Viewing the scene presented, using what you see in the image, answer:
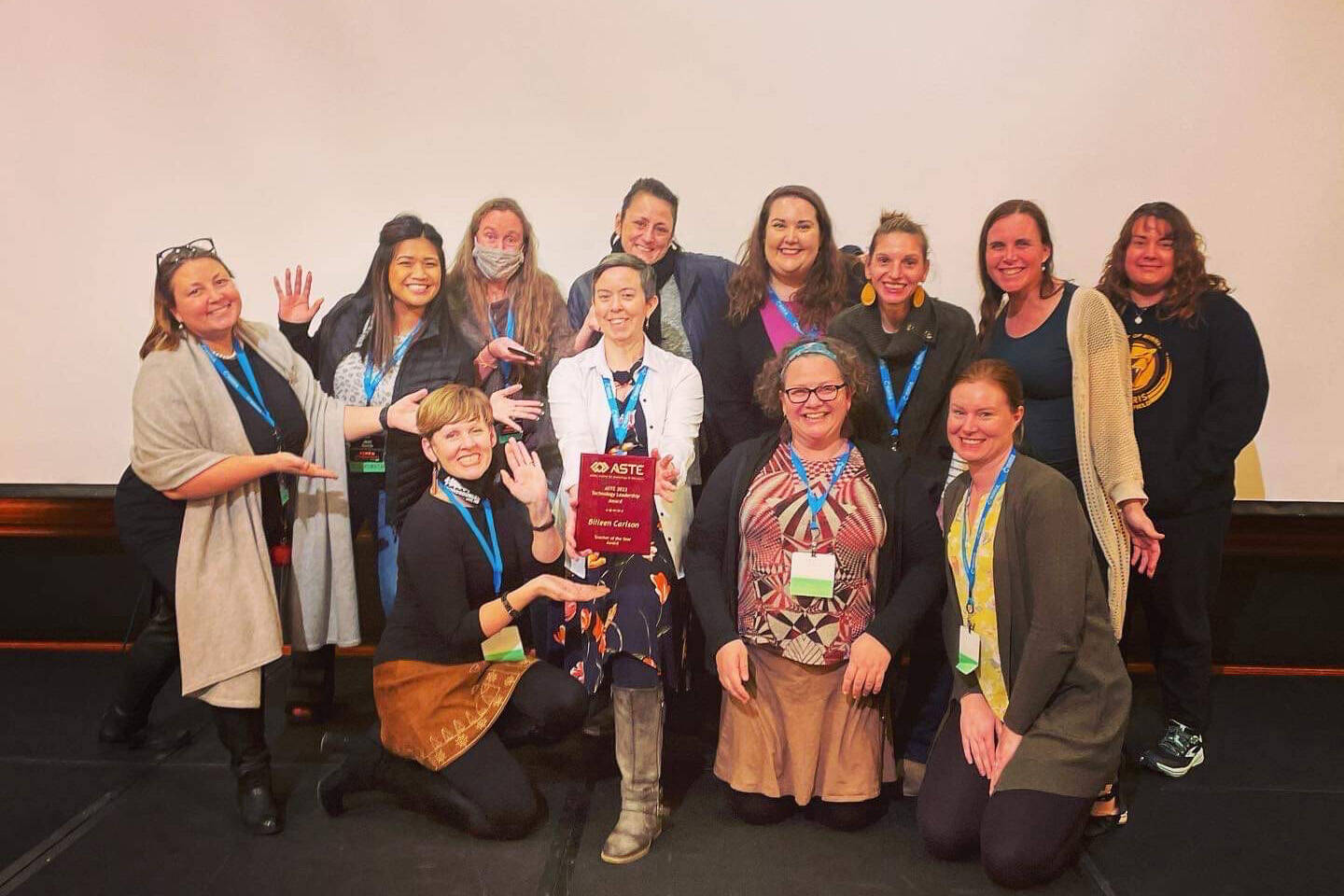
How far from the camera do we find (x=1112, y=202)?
3236 mm

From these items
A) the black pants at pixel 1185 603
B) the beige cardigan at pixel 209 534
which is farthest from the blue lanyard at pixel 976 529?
the beige cardigan at pixel 209 534

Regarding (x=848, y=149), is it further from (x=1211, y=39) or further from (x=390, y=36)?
(x=390, y=36)

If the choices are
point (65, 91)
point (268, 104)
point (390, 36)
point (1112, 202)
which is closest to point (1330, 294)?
point (1112, 202)

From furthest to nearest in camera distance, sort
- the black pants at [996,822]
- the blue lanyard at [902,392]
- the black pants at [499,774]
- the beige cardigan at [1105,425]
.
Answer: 1. the blue lanyard at [902,392]
2. the beige cardigan at [1105,425]
3. the black pants at [499,774]
4. the black pants at [996,822]

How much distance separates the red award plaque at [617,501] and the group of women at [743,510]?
0.21 ft

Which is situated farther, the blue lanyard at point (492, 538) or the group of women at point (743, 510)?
the blue lanyard at point (492, 538)

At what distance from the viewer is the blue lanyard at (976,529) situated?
95.6 inches

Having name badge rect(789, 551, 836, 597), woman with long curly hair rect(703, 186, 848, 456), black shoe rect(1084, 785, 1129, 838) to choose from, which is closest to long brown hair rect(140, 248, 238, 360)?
woman with long curly hair rect(703, 186, 848, 456)

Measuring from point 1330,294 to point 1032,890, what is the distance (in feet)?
8.39

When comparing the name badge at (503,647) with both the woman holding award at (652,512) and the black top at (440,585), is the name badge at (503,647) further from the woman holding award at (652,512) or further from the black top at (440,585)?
the woman holding award at (652,512)

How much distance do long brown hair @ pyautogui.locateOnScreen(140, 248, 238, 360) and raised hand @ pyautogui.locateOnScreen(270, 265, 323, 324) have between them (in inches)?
19.6

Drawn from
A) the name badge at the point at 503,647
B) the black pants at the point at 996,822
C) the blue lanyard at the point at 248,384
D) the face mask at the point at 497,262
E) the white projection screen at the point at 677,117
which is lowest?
the black pants at the point at 996,822

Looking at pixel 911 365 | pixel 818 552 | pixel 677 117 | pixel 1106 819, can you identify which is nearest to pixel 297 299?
pixel 677 117

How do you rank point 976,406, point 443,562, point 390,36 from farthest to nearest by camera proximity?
point 390,36, point 443,562, point 976,406
